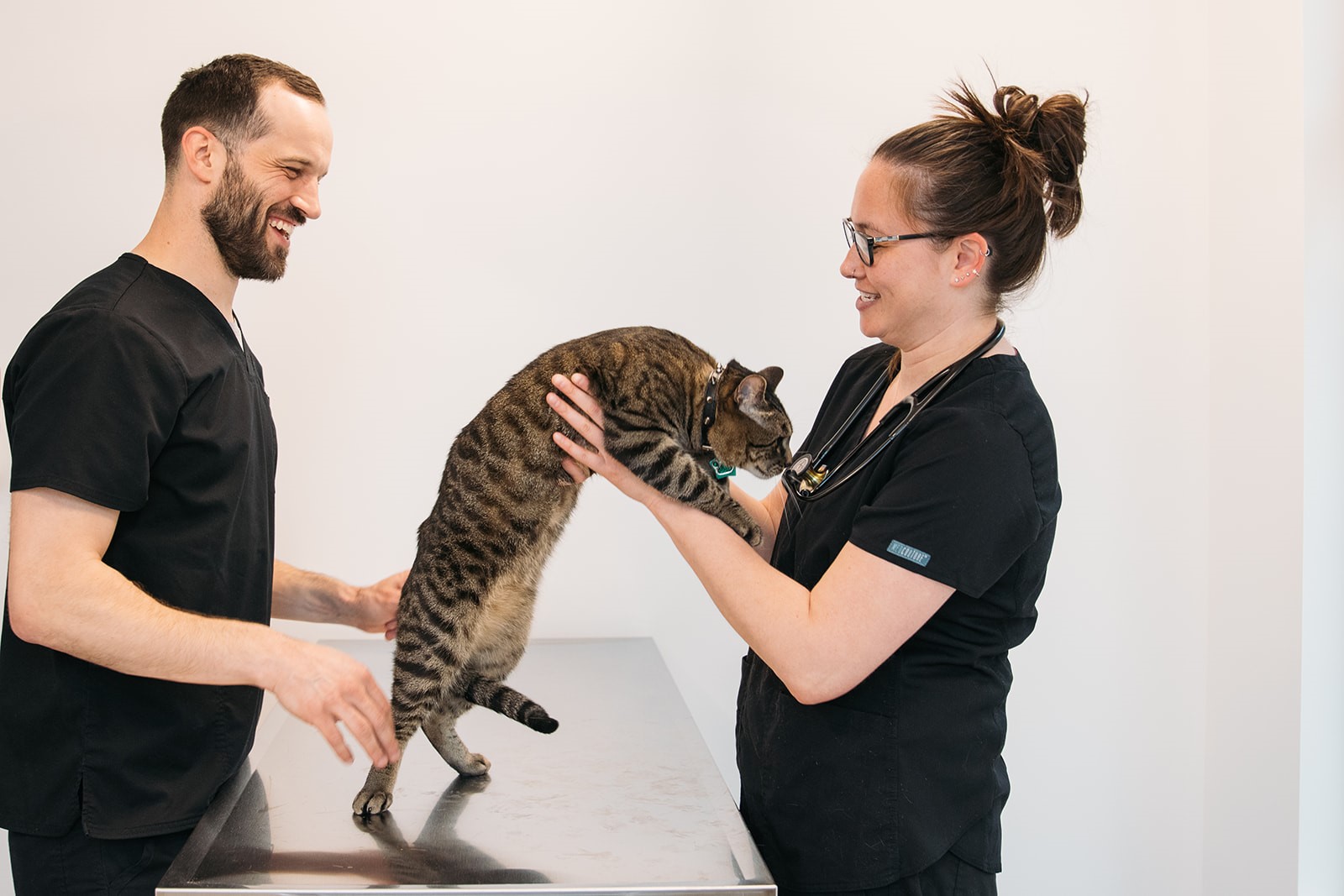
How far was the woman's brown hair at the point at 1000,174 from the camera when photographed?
1585mm

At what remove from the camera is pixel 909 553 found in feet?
4.74

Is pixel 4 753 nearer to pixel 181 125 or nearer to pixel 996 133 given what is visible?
pixel 181 125

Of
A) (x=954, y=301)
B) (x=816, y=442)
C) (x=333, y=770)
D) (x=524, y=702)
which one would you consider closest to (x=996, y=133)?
(x=954, y=301)

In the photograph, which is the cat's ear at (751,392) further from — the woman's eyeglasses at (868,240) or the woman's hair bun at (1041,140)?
the woman's hair bun at (1041,140)

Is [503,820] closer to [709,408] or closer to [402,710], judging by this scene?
[402,710]

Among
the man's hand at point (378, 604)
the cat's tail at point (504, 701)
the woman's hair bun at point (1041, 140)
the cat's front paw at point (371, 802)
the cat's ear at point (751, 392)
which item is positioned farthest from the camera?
the man's hand at point (378, 604)

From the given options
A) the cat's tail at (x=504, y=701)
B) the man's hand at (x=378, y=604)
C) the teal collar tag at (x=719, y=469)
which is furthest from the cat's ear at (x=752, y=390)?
the man's hand at (x=378, y=604)

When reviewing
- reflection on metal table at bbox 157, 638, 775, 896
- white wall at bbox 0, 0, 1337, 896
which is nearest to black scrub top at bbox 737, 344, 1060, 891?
reflection on metal table at bbox 157, 638, 775, 896

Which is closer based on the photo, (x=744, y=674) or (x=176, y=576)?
(x=176, y=576)

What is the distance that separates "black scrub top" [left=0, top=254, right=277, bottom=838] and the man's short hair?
0.82ft

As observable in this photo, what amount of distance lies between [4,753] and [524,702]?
81cm

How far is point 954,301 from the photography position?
5.39ft

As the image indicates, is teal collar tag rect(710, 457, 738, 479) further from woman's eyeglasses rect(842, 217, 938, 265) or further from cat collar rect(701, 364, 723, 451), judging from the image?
woman's eyeglasses rect(842, 217, 938, 265)

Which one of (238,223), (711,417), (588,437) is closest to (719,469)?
(711,417)
